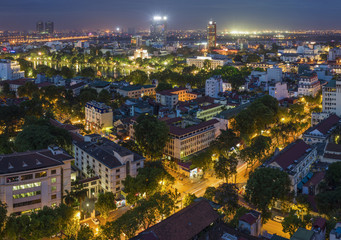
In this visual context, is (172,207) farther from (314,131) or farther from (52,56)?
(52,56)

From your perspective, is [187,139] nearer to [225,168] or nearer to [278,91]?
[225,168]

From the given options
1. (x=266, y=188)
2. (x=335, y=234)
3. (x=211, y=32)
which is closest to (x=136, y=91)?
(x=266, y=188)

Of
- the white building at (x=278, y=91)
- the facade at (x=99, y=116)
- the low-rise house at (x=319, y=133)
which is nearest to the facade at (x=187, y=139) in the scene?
the facade at (x=99, y=116)

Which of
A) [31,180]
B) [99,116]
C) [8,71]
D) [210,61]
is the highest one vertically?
[210,61]

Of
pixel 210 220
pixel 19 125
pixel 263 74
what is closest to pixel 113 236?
pixel 210 220

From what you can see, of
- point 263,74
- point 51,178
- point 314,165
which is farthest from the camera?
point 263,74

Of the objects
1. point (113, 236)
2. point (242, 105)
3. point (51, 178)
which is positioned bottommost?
point (113, 236)

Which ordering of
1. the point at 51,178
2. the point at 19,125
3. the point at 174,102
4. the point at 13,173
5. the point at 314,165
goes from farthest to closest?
the point at 174,102 → the point at 19,125 → the point at 314,165 → the point at 51,178 → the point at 13,173
